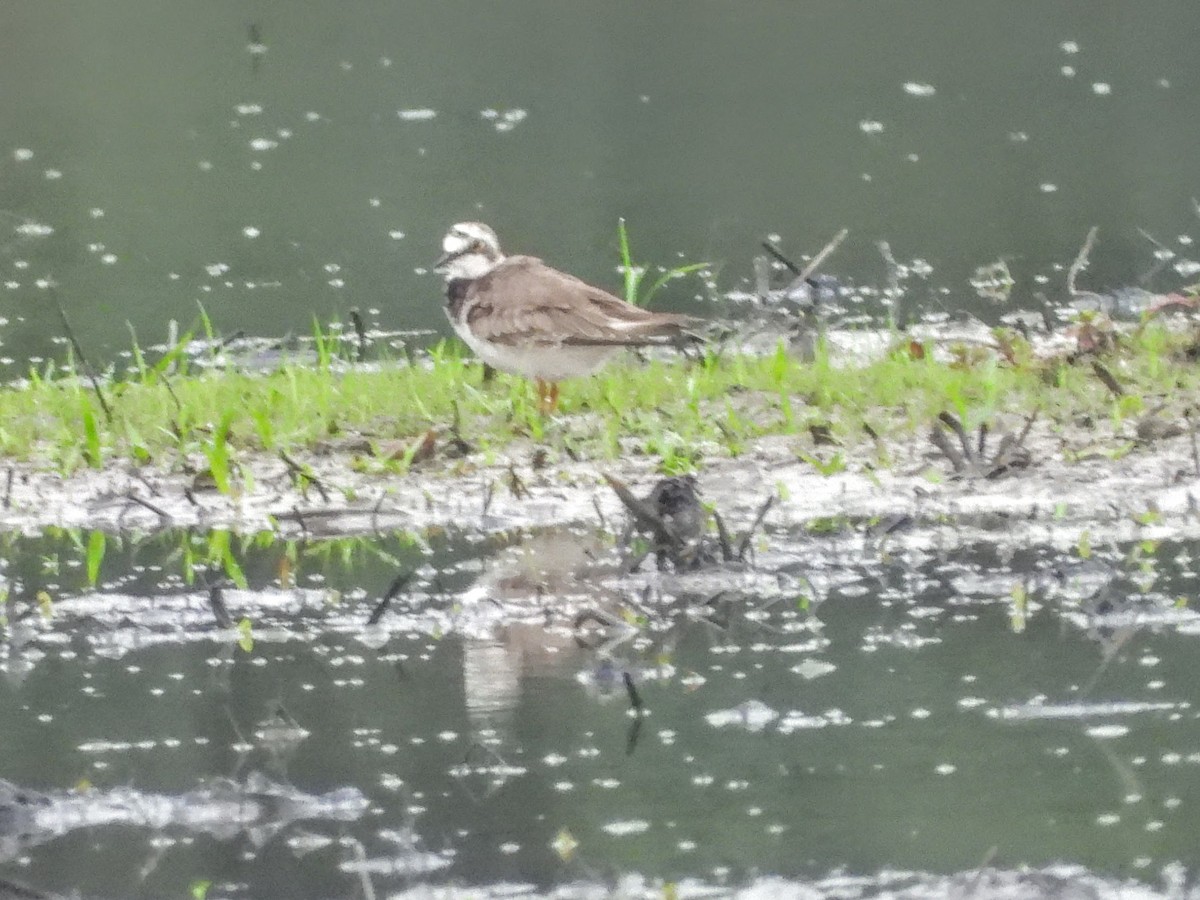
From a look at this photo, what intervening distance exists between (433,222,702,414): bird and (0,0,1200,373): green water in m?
2.97

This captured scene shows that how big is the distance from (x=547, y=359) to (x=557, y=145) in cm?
1025

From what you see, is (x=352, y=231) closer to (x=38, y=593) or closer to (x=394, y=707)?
(x=38, y=593)

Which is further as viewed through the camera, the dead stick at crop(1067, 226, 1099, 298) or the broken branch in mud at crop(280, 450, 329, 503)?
the dead stick at crop(1067, 226, 1099, 298)

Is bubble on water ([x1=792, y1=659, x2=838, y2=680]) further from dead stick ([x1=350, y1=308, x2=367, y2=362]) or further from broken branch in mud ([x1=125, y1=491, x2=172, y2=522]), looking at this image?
dead stick ([x1=350, y1=308, x2=367, y2=362])

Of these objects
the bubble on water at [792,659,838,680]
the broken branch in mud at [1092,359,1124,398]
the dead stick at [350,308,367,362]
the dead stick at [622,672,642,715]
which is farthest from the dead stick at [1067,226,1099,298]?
the dead stick at [622,672,642,715]

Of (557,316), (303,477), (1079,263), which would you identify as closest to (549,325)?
(557,316)

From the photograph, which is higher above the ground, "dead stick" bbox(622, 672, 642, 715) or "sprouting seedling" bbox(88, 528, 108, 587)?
"dead stick" bbox(622, 672, 642, 715)

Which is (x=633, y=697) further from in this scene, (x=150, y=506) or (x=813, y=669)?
(x=150, y=506)

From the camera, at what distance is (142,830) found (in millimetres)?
4469

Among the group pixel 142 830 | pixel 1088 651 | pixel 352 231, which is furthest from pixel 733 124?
pixel 142 830

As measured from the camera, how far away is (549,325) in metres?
8.65

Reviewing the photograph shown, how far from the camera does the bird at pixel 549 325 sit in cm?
864

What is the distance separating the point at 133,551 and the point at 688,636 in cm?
201

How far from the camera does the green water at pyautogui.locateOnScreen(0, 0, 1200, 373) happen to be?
13500 millimetres
